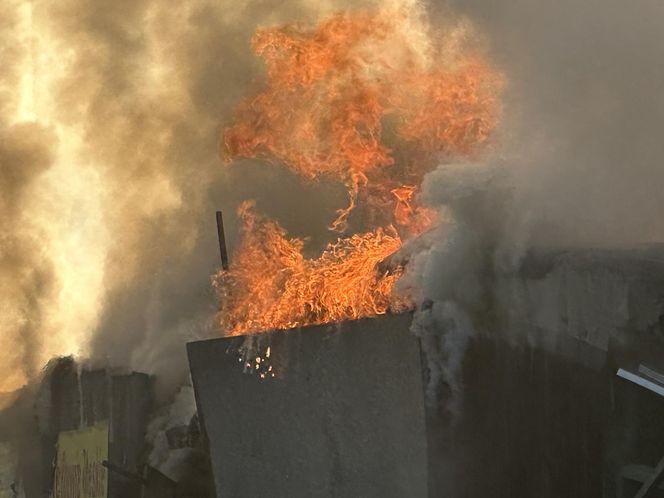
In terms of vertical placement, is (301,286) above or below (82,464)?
above

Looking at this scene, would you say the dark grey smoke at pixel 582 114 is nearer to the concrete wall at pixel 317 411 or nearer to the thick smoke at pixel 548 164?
the thick smoke at pixel 548 164

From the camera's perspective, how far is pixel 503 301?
5.65m

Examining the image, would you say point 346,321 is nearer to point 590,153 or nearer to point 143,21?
point 590,153

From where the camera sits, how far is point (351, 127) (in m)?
8.98

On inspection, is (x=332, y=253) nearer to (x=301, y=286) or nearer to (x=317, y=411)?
(x=301, y=286)

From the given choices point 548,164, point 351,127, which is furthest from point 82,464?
point 548,164

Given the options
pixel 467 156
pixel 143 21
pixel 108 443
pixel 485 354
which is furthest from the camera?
pixel 143 21

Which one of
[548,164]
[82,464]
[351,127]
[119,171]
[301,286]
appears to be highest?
[119,171]

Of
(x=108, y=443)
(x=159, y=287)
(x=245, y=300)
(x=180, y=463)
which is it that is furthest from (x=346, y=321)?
(x=159, y=287)

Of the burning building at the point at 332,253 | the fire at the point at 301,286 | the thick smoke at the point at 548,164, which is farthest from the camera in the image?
the fire at the point at 301,286

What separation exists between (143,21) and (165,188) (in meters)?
2.41

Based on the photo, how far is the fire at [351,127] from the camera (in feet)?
24.3

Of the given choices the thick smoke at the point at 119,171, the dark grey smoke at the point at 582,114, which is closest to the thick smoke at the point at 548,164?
the dark grey smoke at the point at 582,114

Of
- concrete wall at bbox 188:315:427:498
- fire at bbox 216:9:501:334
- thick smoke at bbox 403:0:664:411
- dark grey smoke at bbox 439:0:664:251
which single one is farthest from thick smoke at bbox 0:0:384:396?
concrete wall at bbox 188:315:427:498
